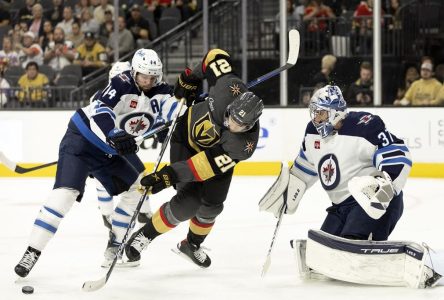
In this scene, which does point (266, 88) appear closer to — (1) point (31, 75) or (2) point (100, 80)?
(2) point (100, 80)

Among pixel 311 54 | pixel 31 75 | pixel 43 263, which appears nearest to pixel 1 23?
pixel 31 75

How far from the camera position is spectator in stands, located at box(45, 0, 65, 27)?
10586mm

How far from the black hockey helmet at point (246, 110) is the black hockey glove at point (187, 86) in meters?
0.60

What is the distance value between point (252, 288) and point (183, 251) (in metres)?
0.58

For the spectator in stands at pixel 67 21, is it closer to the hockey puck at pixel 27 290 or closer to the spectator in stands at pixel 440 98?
the spectator in stands at pixel 440 98

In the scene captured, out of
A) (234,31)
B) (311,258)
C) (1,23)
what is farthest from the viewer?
(1,23)

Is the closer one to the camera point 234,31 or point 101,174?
point 101,174

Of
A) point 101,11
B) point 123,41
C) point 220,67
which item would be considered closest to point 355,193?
point 220,67

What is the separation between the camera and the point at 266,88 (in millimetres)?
9445

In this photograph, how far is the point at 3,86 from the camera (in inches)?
377

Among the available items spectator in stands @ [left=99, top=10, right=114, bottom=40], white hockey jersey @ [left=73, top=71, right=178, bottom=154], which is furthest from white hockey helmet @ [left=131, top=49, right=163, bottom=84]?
spectator in stands @ [left=99, top=10, right=114, bottom=40]

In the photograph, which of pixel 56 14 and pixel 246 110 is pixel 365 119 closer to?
pixel 246 110

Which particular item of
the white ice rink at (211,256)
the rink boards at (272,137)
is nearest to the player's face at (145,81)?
the white ice rink at (211,256)

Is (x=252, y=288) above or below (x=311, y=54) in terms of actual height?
below
